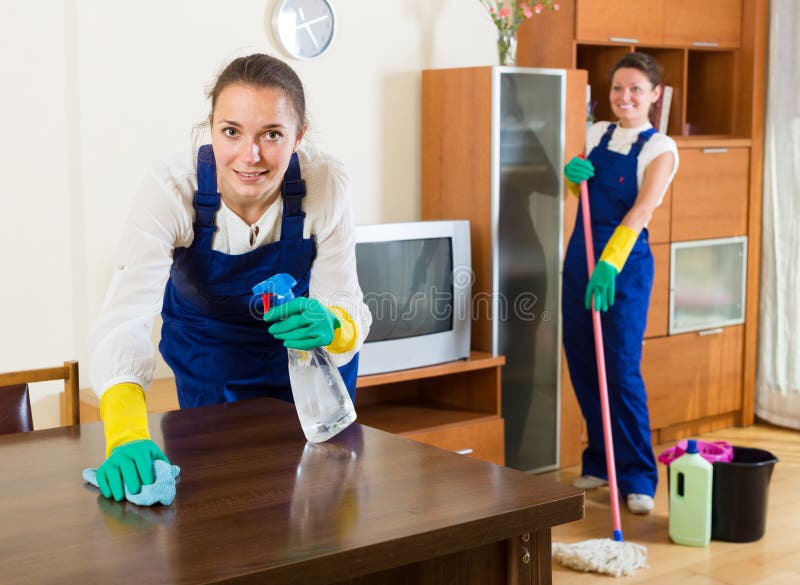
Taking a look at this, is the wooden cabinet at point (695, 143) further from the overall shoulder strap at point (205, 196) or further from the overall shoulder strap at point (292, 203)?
the overall shoulder strap at point (205, 196)

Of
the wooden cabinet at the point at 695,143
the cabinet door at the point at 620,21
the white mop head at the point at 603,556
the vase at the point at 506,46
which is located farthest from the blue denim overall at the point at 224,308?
the cabinet door at the point at 620,21

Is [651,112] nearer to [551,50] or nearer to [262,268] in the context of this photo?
[551,50]

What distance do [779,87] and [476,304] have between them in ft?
6.19

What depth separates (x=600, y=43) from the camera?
13.8 ft

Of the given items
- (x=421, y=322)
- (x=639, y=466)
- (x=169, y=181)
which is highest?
(x=169, y=181)

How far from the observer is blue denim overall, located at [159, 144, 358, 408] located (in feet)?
6.62

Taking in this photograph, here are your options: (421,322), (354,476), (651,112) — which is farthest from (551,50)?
(354,476)

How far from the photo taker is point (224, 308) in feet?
6.83

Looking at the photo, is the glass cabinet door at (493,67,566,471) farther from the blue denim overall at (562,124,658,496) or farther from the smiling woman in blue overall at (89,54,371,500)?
the smiling woman in blue overall at (89,54,371,500)

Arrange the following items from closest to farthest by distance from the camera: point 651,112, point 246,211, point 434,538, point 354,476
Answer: point 434,538, point 354,476, point 246,211, point 651,112

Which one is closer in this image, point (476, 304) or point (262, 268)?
point (262, 268)

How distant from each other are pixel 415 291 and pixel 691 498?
3.77 feet

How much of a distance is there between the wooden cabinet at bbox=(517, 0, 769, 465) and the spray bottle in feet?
7.98

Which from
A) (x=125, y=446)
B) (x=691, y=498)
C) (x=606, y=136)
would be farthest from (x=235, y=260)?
(x=606, y=136)
